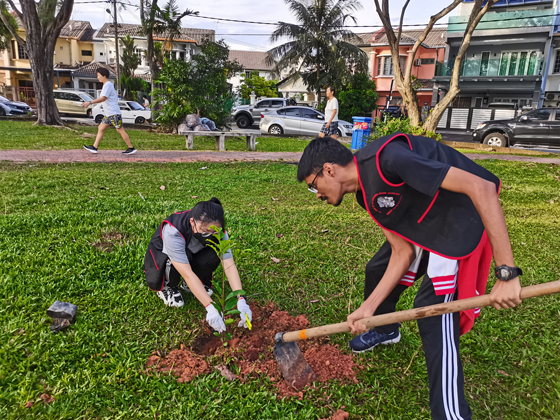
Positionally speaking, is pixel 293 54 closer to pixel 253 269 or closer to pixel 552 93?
pixel 552 93

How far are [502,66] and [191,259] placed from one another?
98.1 feet

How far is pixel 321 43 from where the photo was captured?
27938 millimetres

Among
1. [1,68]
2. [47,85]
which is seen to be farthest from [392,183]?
[1,68]

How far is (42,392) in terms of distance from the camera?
89.7 inches

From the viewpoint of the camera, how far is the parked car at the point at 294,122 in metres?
17.9

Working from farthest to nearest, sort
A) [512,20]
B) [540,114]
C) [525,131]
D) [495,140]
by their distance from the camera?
[512,20]
[540,114]
[495,140]
[525,131]

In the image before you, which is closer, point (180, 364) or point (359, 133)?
point (180, 364)

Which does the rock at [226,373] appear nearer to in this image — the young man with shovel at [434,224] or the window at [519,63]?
the young man with shovel at [434,224]

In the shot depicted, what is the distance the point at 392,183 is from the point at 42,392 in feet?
7.30

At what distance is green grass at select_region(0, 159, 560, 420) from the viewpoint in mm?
2311

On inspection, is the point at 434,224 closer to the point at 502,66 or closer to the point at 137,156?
the point at 137,156

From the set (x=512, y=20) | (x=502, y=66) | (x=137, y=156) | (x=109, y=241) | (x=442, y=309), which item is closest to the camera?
(x=442, y=309)

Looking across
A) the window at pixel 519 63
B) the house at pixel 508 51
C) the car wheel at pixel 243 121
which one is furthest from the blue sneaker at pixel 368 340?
the window at pixel 519 63

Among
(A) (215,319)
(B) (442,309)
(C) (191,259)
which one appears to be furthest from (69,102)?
(B) (442,309)
